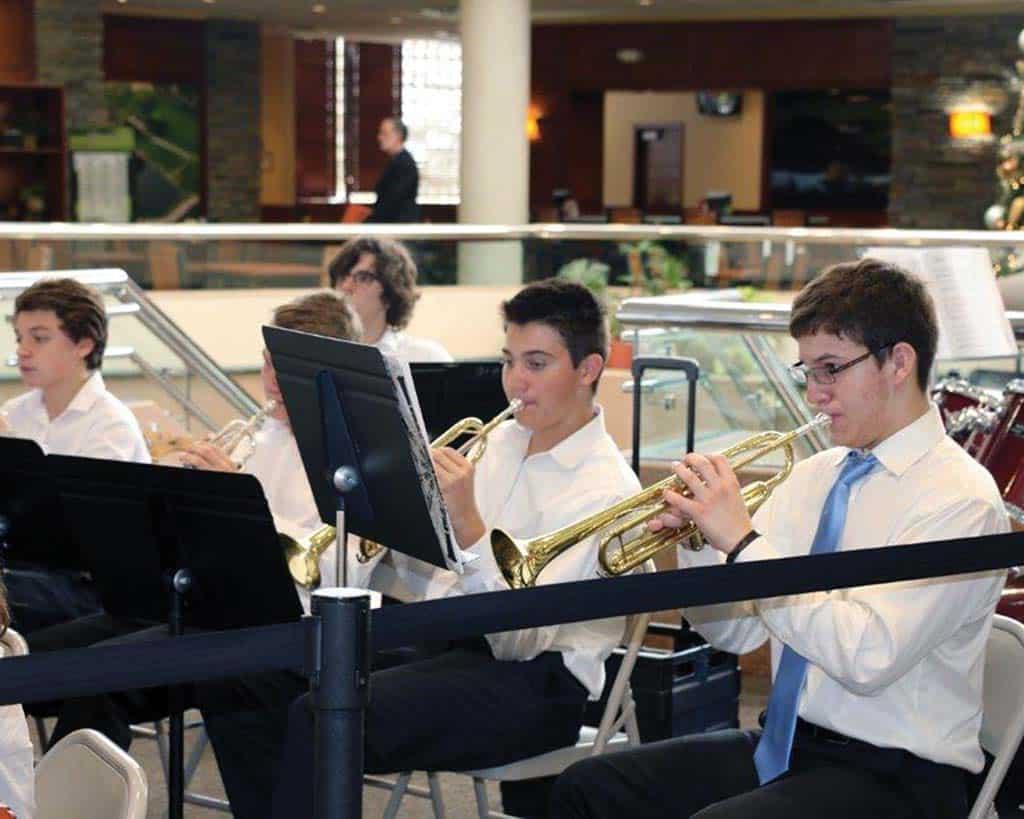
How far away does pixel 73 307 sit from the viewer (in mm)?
4652

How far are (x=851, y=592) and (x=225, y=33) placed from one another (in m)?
16.9

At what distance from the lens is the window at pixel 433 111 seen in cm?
2250

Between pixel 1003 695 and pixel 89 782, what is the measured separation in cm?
140

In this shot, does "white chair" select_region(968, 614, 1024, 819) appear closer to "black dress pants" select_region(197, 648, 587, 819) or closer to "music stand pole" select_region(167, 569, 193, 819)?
"black dress pants" select_region(197, 648, 587, 819)

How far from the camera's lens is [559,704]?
3.35 metres

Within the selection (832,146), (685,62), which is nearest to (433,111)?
(685,62)

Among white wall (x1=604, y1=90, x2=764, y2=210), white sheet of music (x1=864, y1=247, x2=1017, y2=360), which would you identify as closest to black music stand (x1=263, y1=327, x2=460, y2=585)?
white sheet of music (x1=864, y1=247, x2=1017, y2=360)

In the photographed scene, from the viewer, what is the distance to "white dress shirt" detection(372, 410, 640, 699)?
10.6 feet

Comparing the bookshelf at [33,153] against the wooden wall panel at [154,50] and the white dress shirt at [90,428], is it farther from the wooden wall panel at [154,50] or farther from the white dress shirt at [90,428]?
the white dress shirt at [90,428]

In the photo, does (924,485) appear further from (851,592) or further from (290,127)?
(290,127)

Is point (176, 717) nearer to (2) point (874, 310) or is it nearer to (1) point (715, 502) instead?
(1) point (715, 502)

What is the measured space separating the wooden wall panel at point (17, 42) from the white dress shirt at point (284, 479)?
41.5 feet

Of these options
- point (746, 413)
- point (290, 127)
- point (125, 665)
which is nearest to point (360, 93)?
point (290, 127)

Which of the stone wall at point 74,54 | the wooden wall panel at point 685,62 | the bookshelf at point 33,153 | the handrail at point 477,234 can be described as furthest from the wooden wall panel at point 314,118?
the handrail at point 477,234
